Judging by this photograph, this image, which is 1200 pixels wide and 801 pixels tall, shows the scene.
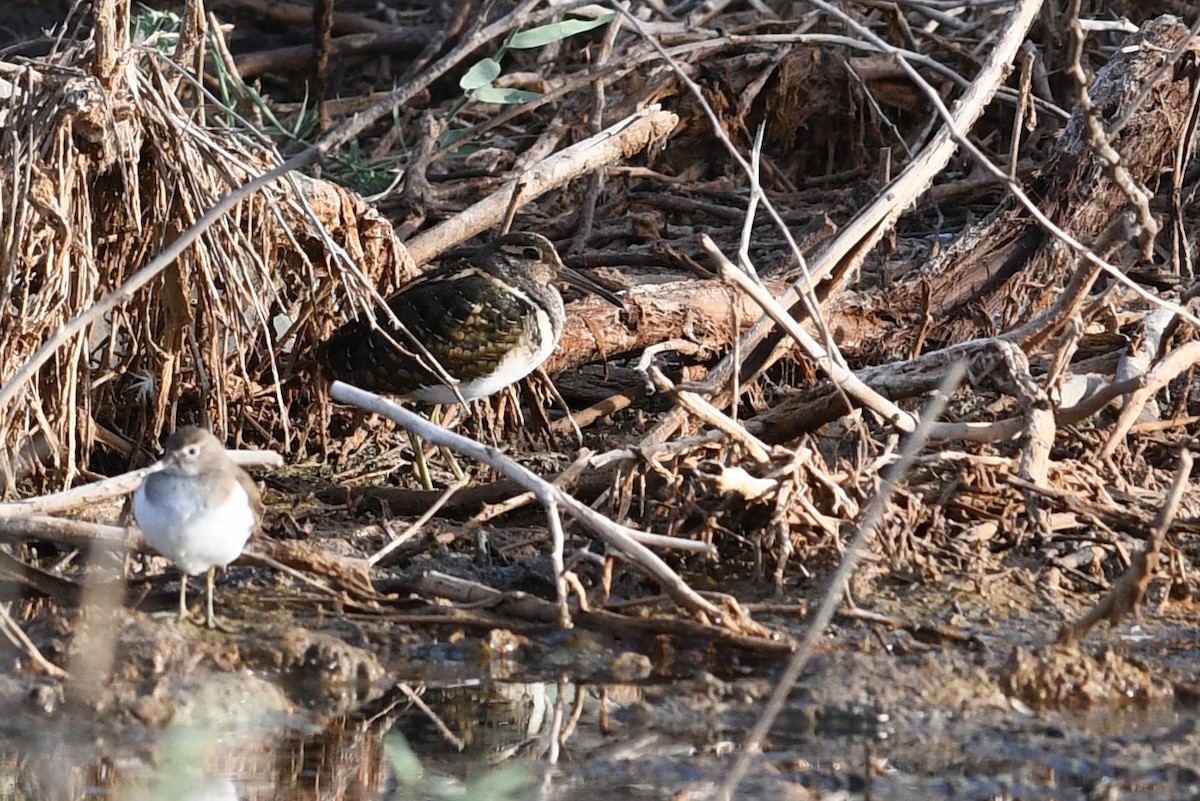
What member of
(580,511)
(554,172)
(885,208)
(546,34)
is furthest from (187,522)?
(546,34)

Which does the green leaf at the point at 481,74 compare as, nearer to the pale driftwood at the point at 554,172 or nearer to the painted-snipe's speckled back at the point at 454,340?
the pale driftwood at the point at 554,172

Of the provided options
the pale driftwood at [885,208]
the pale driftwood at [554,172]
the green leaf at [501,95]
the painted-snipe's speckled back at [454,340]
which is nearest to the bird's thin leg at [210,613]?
the painted-snipe's speckled back at [454,340]

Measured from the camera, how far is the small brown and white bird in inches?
165

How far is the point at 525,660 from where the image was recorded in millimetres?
4496

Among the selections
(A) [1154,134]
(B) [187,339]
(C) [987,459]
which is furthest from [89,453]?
(A) [1154,134]

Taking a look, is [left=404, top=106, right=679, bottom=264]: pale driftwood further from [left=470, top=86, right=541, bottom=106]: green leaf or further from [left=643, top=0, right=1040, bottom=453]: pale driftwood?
[left=643, top=0, right=1040, bottom=453]: pale driftwood

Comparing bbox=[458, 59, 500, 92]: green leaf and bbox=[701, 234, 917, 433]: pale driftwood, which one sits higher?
bbox=[458, 59, 500, 92]: green leaf

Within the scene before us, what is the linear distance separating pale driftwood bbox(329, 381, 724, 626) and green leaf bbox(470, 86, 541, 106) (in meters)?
2.73

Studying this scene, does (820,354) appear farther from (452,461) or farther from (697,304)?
(452,461)

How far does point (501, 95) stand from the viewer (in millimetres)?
7438

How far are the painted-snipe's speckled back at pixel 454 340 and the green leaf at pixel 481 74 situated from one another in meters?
1.14

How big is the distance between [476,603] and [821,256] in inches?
68.0

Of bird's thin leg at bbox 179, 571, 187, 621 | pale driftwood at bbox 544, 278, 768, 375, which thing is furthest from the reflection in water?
pale driftwood at bbox 544, 278, 768, 375

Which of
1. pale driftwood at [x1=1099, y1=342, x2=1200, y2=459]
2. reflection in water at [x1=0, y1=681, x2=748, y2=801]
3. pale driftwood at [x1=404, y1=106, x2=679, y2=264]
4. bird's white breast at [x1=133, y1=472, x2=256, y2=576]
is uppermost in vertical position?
pale driftwood at [x1=404, y1=106, x2=679, y2=264]
